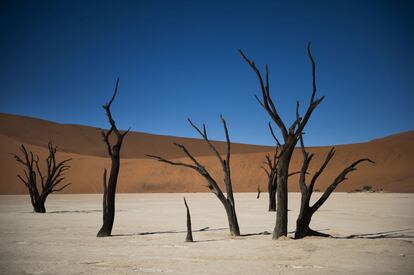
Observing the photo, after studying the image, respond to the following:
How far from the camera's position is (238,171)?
59656mm

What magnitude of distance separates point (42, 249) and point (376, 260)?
654 centimetres

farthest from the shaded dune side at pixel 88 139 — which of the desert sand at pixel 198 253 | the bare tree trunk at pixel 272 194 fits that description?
the desert sand at pixel 198 253

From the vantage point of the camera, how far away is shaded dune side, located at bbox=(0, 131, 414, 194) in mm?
48562

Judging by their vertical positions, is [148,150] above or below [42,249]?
above

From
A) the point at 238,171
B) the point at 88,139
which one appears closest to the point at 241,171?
the point at 238,171

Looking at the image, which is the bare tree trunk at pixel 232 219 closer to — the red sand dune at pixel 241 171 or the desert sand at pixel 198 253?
the desert sand at pixel 198 253

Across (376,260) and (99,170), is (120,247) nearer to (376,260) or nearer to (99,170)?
(376,260)

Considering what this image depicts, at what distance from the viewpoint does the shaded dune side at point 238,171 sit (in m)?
48.6

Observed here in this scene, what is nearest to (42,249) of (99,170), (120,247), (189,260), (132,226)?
(120,247)

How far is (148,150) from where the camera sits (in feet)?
379

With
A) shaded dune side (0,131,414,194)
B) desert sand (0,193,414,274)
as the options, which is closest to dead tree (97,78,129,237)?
desert sand (0,193,414,274)

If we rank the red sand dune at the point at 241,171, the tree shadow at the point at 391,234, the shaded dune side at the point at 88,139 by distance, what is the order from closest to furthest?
the tree shadow at the point at 391,234
the red sand dune at the point at 241,171
the shaded dune side at the point at 88,139

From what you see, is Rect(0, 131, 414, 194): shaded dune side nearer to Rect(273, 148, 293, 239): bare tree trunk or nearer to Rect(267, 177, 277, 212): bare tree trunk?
Rect(267, 177, 277, 212): bare tree trunk

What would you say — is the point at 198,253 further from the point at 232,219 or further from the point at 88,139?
the point at 88,139
